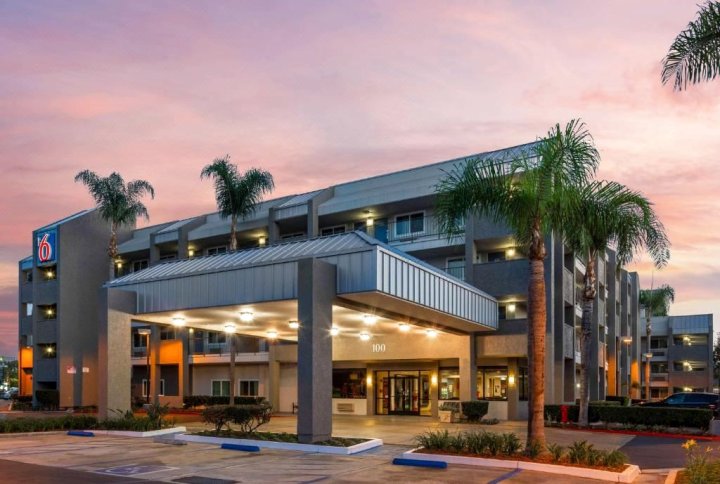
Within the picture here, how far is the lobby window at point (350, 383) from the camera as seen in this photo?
1786 inches

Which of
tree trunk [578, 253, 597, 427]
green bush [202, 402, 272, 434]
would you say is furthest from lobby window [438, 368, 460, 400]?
green bush [202, 402, 272, 434]

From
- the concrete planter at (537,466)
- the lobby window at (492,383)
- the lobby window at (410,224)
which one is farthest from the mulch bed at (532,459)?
the lobby window at (410,224)

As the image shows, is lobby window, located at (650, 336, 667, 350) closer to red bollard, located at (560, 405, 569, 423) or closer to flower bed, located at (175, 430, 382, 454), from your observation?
red bollard, located at (560, 405, 569, 423)

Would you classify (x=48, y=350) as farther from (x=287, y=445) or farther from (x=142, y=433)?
(x=287, y=445)

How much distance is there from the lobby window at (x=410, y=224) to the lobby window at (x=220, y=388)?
1835cm

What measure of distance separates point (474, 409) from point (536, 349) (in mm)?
17194

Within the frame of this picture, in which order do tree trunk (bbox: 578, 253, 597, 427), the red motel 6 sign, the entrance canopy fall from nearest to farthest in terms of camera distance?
1. the entrance canopy
2. tree trunk (bbox: 578, 253, 597, 427)
3. the red motel 6 sign

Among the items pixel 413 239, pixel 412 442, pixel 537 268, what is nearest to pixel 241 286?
pixel 412 442

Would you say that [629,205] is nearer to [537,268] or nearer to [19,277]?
[537,268]

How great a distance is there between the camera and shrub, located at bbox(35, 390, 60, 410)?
53469mm

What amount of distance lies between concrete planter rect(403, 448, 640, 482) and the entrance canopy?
210 inches

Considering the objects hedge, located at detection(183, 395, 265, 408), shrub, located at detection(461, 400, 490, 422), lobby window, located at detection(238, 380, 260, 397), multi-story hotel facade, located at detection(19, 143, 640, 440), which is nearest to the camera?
multi-story hotel facade, located at detection(19, 143, 640, 440)

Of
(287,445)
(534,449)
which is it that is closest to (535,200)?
(534,449)

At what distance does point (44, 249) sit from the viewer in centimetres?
5666
